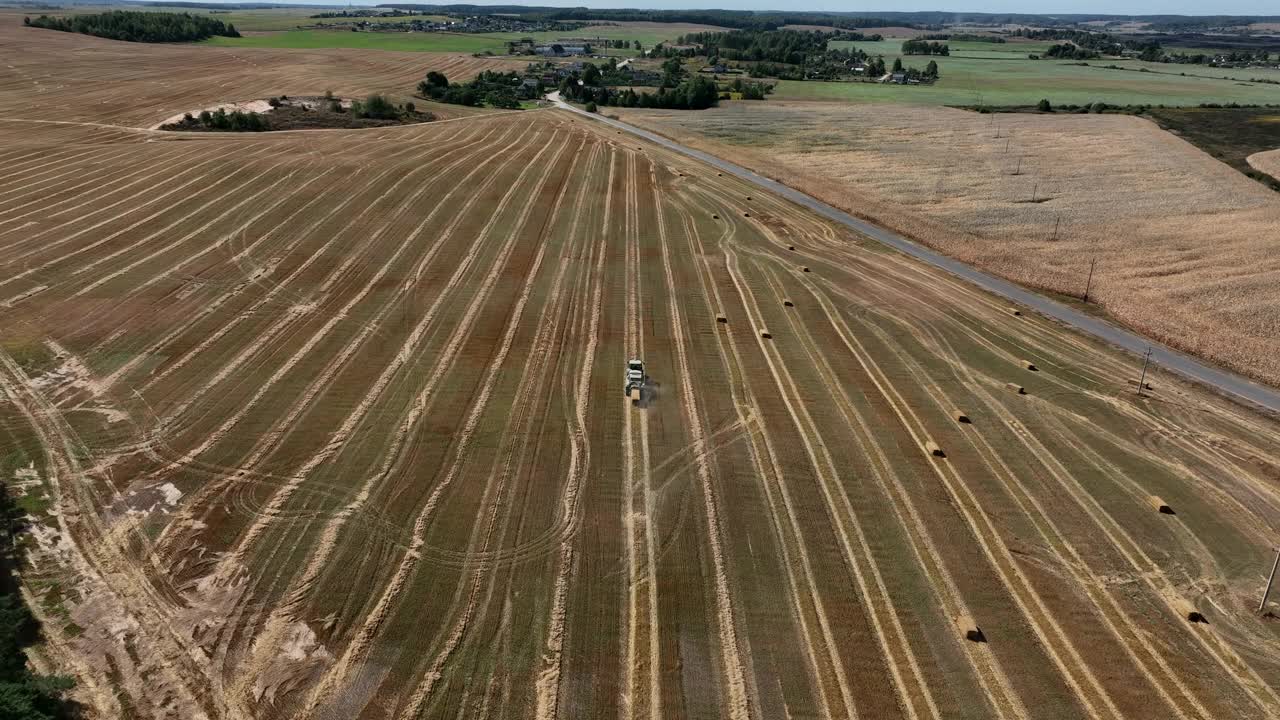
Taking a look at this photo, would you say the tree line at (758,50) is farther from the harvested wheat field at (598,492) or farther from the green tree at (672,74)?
the harvested wheat field at (598,492)

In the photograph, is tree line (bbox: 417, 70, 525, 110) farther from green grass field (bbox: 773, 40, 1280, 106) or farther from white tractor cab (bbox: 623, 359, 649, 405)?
white tractor cab (bbox: 623, 359, 649, 405)

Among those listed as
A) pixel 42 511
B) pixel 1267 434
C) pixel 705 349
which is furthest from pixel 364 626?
pixel 1267 434

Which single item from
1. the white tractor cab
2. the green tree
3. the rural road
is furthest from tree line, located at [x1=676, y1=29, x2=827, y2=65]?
the white tractor cab

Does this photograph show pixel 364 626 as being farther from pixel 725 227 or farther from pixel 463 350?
pixel 725 227

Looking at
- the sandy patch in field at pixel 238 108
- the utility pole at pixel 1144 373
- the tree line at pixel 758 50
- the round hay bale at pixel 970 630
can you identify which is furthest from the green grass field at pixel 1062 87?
the round hay bale at pixel 970 630

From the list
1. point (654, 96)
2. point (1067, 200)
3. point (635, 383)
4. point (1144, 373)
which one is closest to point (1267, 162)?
point (1067, 200)

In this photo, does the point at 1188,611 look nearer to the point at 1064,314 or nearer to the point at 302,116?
the point at 1064,314
